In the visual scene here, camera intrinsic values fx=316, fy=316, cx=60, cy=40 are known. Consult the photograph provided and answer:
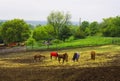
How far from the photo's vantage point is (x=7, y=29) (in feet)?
275

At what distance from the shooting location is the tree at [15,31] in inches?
3276

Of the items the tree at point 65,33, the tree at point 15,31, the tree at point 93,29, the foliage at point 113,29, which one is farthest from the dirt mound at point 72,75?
the tree at point 93,29

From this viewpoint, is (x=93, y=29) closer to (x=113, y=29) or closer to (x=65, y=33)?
(x=113, y=29)

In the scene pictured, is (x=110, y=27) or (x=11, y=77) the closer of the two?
(x=11, y=77)

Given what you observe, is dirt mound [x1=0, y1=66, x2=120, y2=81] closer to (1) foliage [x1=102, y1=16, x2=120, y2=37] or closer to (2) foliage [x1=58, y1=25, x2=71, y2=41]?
(2) foliage [x1=58, y1=25, x2=71, y2=41]

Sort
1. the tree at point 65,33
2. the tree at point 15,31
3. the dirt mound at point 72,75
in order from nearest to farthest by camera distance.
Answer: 1. the dirt mound at point 72,75
2. the tree at point 15,31
3. the tree at point 65,33

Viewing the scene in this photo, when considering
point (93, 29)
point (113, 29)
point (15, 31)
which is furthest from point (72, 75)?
point (93, 29)

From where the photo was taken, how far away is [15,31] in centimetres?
8281

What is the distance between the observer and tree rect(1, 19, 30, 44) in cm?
8320

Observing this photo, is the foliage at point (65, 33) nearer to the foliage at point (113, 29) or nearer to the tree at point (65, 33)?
the tree at point (65, 33)

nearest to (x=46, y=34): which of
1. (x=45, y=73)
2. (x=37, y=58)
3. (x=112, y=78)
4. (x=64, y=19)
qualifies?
(x=64, y=19)

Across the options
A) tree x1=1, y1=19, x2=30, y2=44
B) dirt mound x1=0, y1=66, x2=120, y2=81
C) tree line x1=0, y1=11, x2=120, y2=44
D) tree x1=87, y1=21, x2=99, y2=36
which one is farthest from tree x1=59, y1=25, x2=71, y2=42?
dirt mound x1=0, y1=66, x2=120, y2=81

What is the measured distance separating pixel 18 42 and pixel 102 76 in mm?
66872

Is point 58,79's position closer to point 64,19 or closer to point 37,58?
point 37,58
